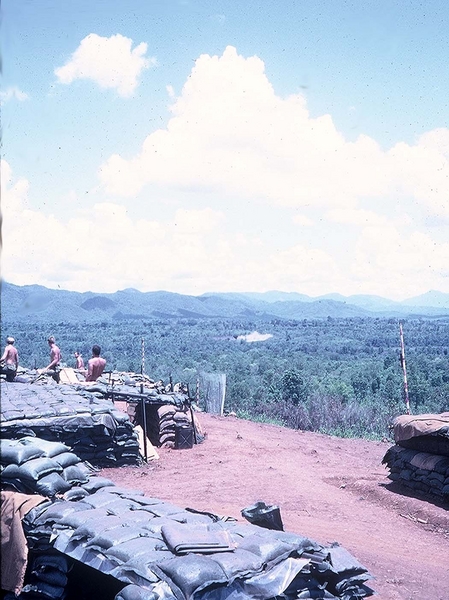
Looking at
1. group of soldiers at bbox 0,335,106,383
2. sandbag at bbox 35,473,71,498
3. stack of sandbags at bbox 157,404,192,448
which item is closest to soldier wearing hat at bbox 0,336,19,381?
group of soldiers at bbox 0,335,106,383

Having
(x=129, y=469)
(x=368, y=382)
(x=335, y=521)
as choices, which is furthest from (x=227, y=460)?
(x=368, y=382)

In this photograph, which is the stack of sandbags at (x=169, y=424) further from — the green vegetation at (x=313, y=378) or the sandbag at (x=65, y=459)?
the green vegetation at (x=313, y=378)

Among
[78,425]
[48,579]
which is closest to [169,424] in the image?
[78,425]

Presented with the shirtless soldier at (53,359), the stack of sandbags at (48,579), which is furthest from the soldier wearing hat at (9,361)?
the stack of sandbags at (48,579)

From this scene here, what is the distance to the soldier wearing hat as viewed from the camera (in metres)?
14.1

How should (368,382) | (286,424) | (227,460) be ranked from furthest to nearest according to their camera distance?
(368,382) < (286,424) < (227,460)

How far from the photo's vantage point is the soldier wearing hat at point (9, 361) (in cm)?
1411

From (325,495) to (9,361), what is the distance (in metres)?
8.97

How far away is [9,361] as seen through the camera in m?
14.3

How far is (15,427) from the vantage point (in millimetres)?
9820

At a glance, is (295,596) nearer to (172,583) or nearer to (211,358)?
(172,583)

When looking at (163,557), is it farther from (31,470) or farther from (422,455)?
(422,455)

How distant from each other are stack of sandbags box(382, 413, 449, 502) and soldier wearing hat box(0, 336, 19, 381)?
963cm

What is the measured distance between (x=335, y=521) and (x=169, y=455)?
4901 mm
